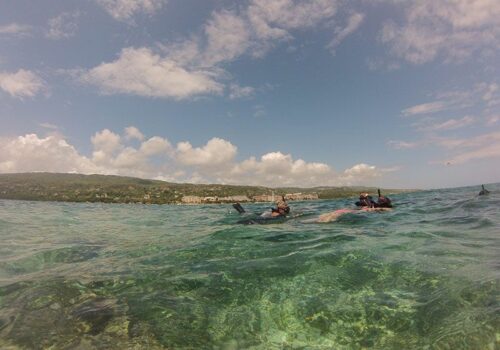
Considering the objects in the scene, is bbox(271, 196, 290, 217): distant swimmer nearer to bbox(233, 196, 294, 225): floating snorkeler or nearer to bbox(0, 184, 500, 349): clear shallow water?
bbox(233, 196, 294, 225): floating snorkeler

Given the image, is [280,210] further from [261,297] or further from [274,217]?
[261,297]

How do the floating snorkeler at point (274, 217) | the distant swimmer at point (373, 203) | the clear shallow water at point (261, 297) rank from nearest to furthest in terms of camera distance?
the clear shallow water at point (261, 297), the floating snorkeler at point (274, 217), the distant swimmer at point (373, 203)

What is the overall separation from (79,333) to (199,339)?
2134mm

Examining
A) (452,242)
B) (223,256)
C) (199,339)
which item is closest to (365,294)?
(199,339)

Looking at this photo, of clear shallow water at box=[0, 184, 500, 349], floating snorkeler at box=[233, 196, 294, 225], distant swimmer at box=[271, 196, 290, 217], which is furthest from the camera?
distant swimmer at box=[271, 196, 290, 217]

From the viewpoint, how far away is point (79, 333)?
6023mm

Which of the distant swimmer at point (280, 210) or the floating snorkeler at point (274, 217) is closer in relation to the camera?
the floating snorkeler at point (274, 217)

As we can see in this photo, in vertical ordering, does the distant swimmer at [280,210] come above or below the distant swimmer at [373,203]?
below

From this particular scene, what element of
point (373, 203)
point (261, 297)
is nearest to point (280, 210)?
point (373, 203)

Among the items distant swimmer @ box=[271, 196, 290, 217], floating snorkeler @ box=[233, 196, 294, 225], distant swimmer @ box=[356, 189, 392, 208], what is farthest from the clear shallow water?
distant swimmer @ box=[356, 189, 392, 208]

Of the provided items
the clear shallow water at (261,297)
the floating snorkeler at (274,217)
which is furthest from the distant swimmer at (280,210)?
the clear shallow water at (261,297)

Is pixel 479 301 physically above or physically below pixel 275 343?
above

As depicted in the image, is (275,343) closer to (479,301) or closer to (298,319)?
(298,319)

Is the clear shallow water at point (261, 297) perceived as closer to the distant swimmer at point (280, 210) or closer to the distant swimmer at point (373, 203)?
the distant swimmer at point (280, 210)
